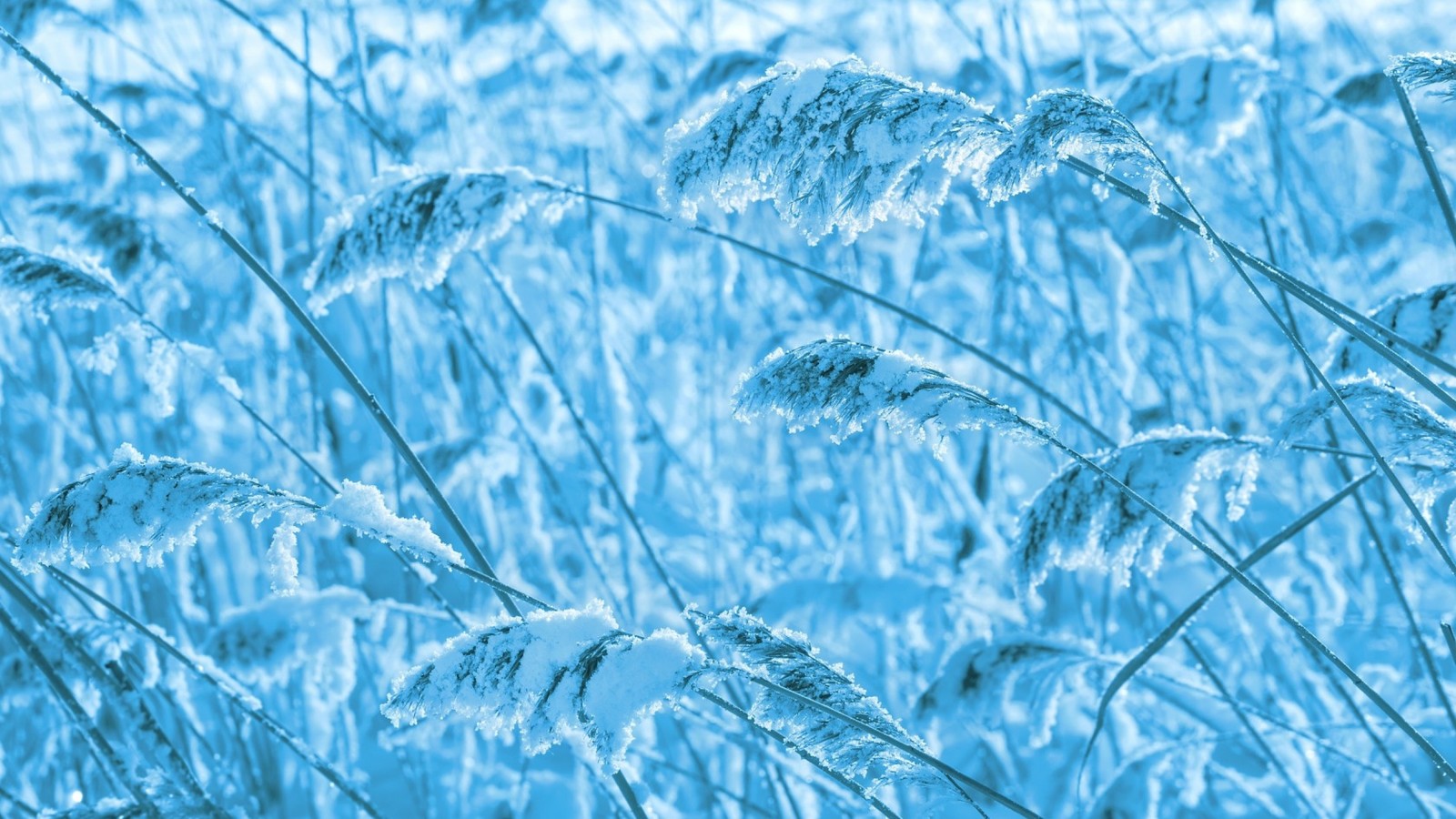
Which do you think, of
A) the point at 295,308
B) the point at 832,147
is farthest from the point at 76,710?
the point at 832,147

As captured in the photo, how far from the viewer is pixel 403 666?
2.43 metres

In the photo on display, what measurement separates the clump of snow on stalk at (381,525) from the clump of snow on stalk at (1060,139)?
54cm

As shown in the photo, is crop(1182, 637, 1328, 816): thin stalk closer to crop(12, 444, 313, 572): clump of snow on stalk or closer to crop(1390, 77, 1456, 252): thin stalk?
crop(1390, 77, 1456, 252): thin stalk

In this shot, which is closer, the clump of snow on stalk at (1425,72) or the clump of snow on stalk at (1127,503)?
the clump of snow on stalk at (1425,72)

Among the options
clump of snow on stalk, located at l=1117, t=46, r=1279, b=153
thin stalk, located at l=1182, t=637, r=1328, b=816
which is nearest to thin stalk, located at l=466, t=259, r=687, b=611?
thin stalk, located at l=1182, t=637, r=1328, b=816

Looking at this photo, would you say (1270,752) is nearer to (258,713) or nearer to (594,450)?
(594,450)

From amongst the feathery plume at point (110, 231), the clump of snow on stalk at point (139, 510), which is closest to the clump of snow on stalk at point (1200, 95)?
the clump of snow on stalk at point (139, 510)

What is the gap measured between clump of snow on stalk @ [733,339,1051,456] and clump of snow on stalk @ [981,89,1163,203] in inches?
7.4

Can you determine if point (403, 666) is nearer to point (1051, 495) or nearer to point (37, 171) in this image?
point (1051, 495)

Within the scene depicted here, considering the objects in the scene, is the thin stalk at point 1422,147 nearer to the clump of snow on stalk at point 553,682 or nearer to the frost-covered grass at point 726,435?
the frost-covered grass at point 726,435

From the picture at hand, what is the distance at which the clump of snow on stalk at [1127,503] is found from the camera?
122 cm

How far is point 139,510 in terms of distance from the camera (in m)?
1.02

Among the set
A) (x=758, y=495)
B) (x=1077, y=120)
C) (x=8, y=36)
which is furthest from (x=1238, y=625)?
(x=8, y=36)

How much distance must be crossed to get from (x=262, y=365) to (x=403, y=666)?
58.3 inches
